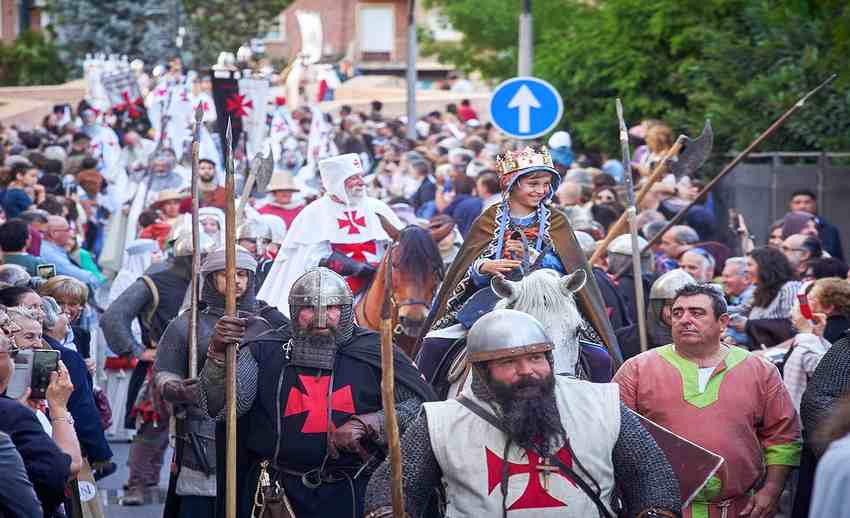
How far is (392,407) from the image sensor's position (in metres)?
6.33

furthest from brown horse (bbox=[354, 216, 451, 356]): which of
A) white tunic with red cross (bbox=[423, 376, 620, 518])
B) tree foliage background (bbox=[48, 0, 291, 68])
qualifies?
tree foliage background (bbox=[48, 0, 291, 68])

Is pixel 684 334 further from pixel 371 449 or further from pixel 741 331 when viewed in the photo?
pixel 741 331

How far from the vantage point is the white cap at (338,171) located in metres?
13.9

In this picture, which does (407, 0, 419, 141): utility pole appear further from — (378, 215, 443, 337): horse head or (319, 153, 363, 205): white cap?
(378, 215, 443, 337): horse head

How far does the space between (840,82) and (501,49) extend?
2383 centimetres

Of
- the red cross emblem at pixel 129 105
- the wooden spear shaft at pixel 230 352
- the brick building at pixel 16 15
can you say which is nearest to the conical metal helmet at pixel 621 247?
the wooden spear shaft at pixel 230 352

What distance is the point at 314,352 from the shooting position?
8055mm

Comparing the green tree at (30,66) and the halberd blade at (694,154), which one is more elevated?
the halberd blade at (694,154)

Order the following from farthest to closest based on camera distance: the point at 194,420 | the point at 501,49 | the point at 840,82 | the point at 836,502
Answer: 1. the point at 501,49
2. the point at 840,82
3. the point at 194,420
4. the point at 836,502

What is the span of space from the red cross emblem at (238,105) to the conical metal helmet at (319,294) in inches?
479

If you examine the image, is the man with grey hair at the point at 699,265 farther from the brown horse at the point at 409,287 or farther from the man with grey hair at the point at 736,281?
the brown horse at the point at 409,287

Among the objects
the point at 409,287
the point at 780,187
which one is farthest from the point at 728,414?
the point at 780,187

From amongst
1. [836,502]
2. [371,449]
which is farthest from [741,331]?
[836,502]

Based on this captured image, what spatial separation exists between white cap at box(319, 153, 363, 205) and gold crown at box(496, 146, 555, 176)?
4238mm
